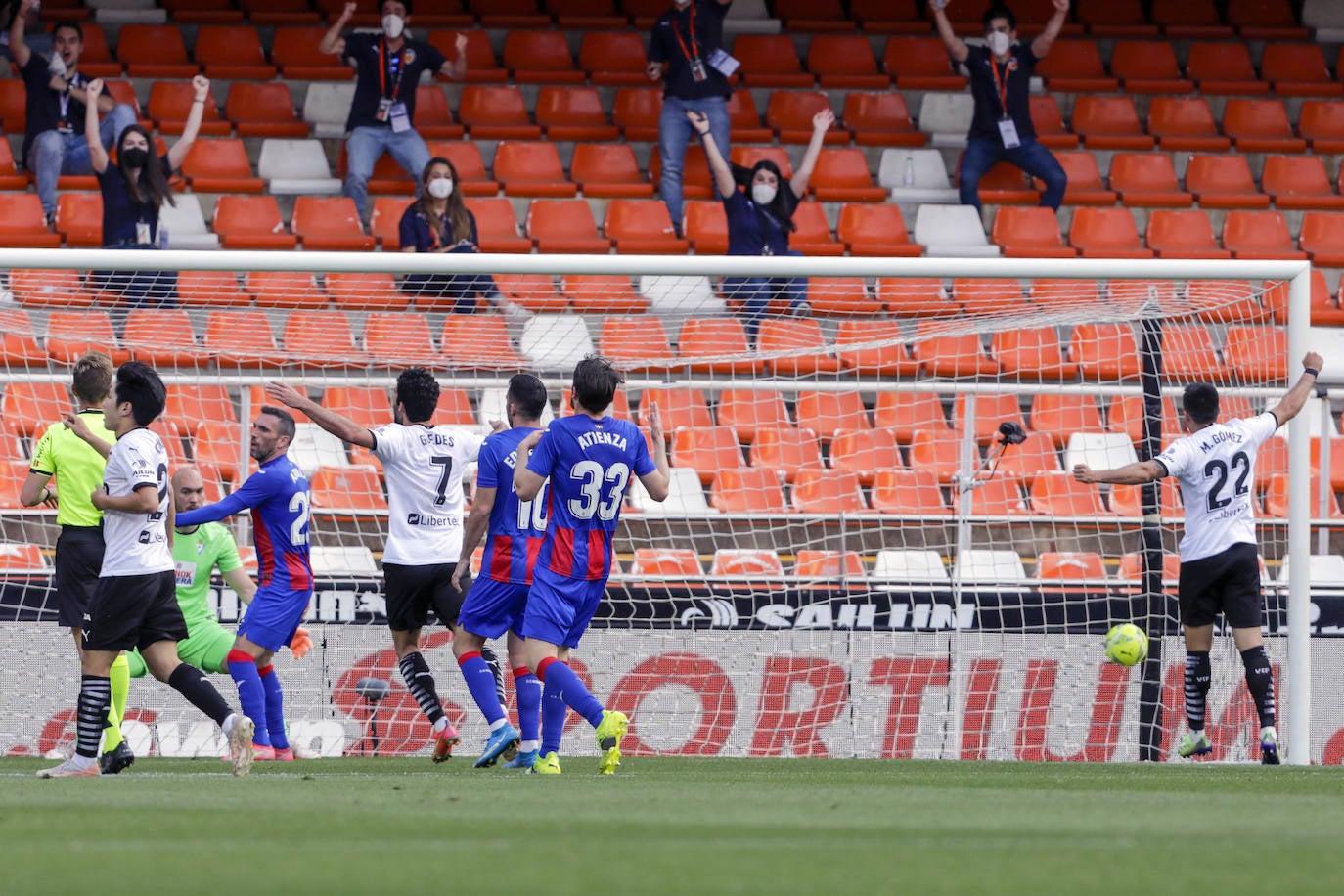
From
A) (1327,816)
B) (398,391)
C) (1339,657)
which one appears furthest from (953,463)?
(1327,816)

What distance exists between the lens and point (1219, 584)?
9125mm

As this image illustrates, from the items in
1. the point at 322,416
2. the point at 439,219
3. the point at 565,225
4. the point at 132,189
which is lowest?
the point at 322,416

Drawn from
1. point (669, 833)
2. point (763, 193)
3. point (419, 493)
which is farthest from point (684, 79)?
point (669, 833)

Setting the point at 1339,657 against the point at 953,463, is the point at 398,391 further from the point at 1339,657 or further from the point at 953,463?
the point at 1339,657

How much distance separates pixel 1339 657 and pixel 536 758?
485 cm

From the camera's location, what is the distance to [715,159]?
43.2 ft

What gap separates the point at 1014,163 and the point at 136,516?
990cm

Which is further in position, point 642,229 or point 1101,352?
point 642,229

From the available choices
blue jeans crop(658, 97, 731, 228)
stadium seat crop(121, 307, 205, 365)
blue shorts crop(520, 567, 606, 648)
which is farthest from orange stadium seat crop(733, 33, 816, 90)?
blue shorts crop(520, 567, 606, 648)

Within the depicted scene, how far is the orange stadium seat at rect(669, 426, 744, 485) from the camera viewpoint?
36.5 ft

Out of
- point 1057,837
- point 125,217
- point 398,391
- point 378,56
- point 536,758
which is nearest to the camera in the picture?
point 1057,837

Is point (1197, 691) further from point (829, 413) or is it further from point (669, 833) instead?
point (669, 833)

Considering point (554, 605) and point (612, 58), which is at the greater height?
point (612, 58)

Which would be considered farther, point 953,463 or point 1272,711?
point 953,463
